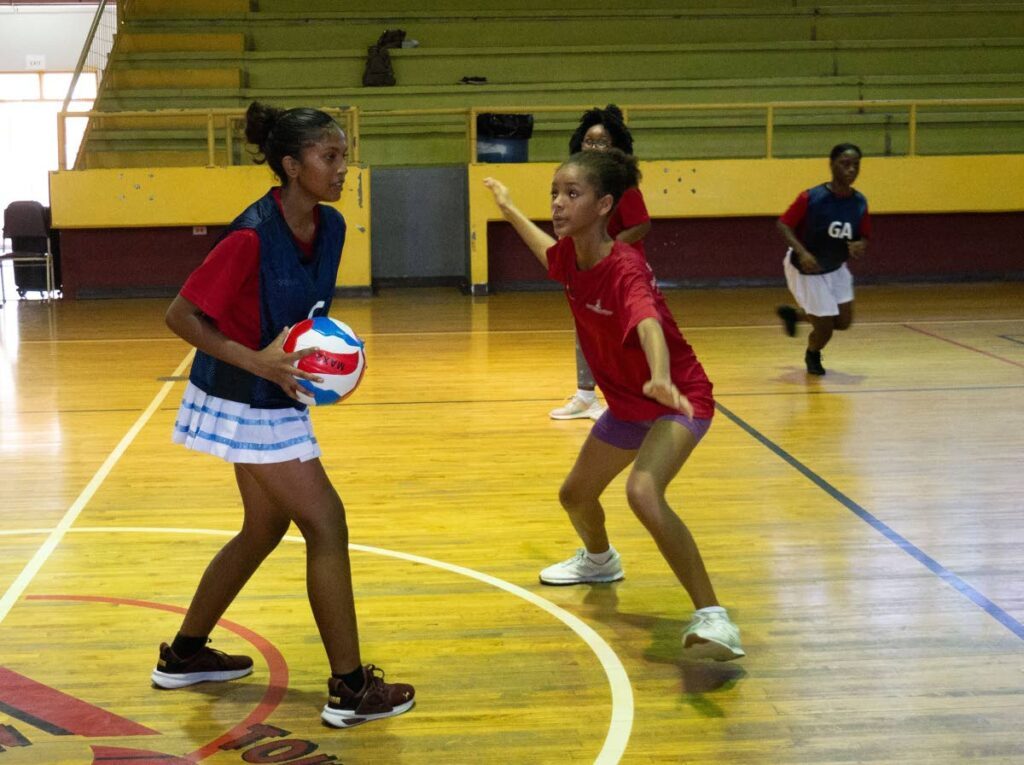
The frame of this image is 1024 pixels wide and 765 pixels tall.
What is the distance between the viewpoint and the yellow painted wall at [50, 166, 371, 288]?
14.0 metres

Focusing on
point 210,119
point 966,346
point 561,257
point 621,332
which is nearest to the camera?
point 621,332

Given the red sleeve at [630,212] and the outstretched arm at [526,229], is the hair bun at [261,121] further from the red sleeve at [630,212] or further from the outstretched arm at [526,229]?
the red sleeve at [630,212]

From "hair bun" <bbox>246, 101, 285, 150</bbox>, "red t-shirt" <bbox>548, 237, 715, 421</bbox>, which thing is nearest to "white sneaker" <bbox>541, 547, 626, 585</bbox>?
"red t-shirt" <bbox>548, 237, 715, 421</bbox>

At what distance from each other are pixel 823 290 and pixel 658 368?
5737 millimetres

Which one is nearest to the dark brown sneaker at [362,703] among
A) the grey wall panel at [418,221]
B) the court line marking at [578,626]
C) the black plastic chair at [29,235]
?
the court line marking at [578,626]

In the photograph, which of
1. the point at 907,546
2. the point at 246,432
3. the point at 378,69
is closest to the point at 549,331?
the point at 378,69

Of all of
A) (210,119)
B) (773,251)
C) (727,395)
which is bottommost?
(727,395)

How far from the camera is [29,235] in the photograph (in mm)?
14305

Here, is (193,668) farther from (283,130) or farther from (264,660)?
(283,130)

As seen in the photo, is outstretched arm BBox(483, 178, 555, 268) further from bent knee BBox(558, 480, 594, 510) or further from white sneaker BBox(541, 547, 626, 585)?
white sneaker BBox(541, 547, 626, 585)

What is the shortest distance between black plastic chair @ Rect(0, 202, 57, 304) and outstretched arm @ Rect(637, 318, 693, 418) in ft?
38.3

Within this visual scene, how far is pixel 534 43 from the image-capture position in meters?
17.0

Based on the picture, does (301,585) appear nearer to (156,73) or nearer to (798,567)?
(798,567)

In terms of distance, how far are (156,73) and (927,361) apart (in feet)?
33.9
